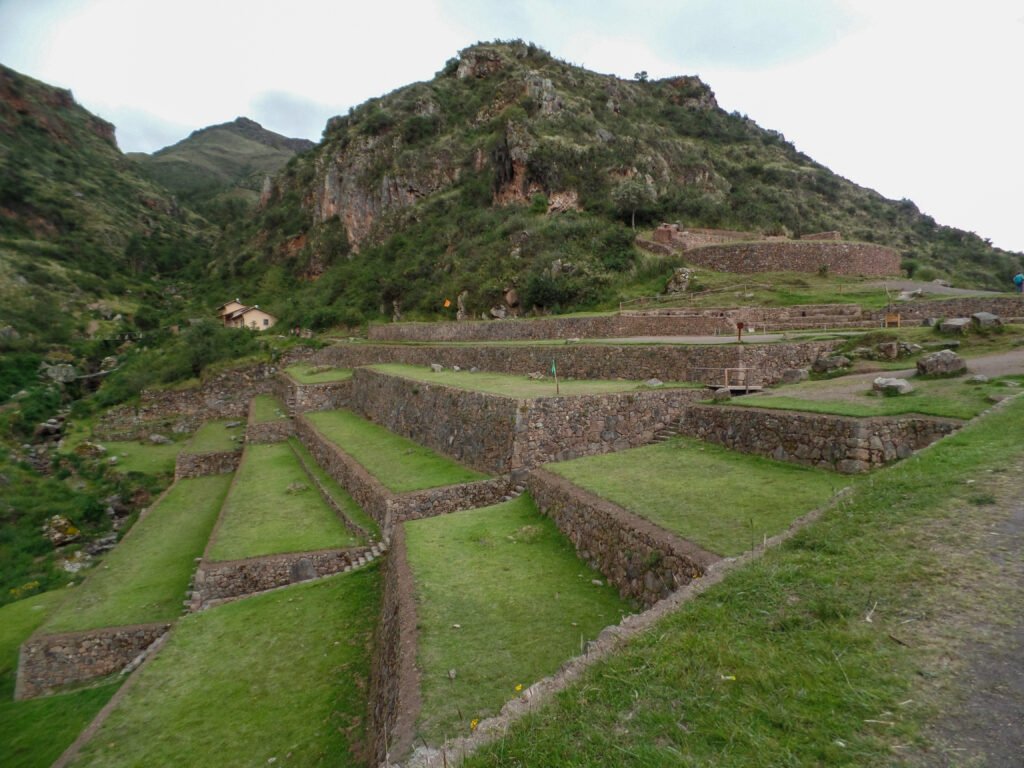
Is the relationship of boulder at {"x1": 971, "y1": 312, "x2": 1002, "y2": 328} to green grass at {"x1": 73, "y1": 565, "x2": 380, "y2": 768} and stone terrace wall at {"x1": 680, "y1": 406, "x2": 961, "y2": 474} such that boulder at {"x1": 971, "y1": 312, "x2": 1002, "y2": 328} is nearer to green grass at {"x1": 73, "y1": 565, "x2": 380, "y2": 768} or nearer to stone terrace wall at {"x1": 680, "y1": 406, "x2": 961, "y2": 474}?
stone terrace wall at {"x1": 680, "y1": 406, "x2": 961, "y2": 474}

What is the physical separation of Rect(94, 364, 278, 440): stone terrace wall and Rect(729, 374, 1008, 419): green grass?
94.9 feet

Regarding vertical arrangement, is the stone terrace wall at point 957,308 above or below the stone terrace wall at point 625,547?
above

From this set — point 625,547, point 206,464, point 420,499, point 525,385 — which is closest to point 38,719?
point 420,499

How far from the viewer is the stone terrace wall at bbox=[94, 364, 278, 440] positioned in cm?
2872

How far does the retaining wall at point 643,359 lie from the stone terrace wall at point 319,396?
16.9 ft

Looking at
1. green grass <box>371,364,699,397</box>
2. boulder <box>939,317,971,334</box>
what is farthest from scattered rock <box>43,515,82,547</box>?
boulder <box>939,317,971,334</box>

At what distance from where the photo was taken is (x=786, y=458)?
9.23 m

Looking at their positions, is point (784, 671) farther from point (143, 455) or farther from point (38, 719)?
point (143, 455)

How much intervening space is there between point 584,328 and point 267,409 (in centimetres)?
1699

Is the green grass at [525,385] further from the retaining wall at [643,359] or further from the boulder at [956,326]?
the boulder at [956,326]

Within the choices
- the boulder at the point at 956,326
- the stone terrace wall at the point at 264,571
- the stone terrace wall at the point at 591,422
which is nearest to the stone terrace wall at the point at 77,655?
the stone terrace wall at the point at 264,571

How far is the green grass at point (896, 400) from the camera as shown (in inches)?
328

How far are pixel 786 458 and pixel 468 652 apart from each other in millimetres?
6534

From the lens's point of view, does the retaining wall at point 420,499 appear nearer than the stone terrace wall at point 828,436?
No
